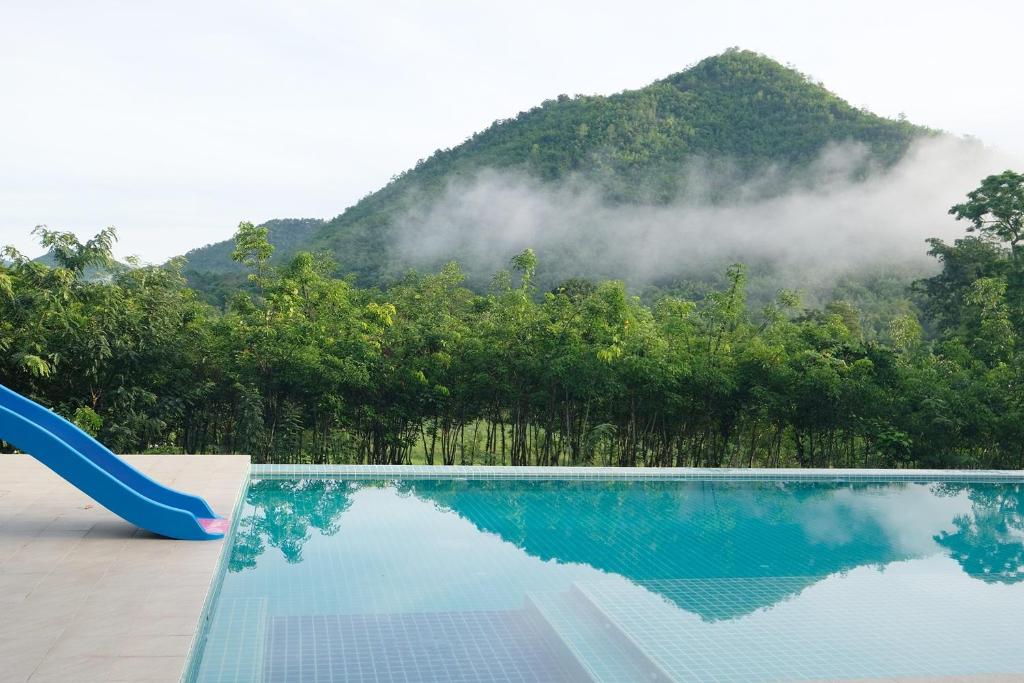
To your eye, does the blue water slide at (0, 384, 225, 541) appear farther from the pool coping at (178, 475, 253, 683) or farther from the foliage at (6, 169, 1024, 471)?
the foliage at (6, 169, 1024, 471)

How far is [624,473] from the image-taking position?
29.4ft

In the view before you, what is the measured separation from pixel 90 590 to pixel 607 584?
2.87 meters

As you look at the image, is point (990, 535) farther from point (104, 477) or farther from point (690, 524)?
point (104, 477)

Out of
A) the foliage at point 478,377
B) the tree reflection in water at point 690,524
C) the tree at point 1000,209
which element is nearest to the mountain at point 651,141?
the tree at point 1000,209

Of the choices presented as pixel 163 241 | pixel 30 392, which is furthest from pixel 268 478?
pixel 163 241

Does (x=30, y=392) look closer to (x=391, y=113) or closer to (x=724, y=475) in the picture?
(x=724, y=475)

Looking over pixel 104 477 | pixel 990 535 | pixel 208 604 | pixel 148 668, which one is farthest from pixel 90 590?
pixel 990 535

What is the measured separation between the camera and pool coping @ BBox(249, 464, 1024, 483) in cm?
836

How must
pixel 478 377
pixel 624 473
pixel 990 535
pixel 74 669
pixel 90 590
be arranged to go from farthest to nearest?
pixel 478 377 < pixel 624 473 < pixel 990 535 < pixel 90 590 < pixel 74 669

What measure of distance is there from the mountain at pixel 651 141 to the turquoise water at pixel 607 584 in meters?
24.2

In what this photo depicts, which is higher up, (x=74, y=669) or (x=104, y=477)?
(x=104, y=477)

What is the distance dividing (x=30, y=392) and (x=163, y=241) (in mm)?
10432

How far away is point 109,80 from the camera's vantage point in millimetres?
12453

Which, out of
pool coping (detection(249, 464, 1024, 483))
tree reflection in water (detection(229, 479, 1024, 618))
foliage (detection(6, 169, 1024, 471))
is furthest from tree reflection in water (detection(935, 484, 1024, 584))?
foliage (detection(6, 169, 1024, 471))
